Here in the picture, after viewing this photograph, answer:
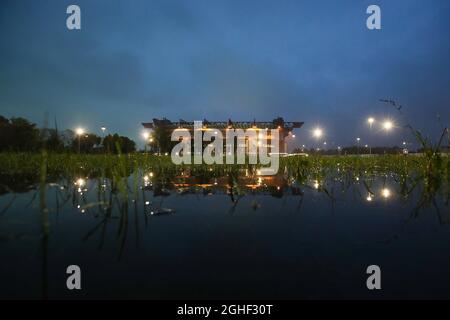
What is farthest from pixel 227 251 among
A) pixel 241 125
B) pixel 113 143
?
pixel 241 125

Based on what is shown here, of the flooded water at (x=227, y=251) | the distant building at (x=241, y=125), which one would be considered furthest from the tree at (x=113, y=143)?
the distant building at (x=241, y=125)

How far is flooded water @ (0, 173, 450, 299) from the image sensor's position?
1.05 metres

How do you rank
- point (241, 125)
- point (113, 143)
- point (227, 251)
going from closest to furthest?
point (227, 251) < point (113, 143) < point (241, 125)

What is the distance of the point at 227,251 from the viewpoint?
1.42m

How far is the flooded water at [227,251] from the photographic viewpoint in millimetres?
1054

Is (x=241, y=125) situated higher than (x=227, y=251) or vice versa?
(x=241, y=125)

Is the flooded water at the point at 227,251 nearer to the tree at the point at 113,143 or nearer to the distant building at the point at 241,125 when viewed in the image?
the tree at the point at 113,143

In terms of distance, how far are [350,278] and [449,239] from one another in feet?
2.89

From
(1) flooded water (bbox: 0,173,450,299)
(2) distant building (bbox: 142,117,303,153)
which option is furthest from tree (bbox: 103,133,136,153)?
(2) distant building (bbox: 142,117,303,153)

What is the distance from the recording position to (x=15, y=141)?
23406mm

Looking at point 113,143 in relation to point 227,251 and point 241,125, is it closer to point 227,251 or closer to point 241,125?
point 241,125

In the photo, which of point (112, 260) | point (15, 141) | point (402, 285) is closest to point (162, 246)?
point (112, 260)
